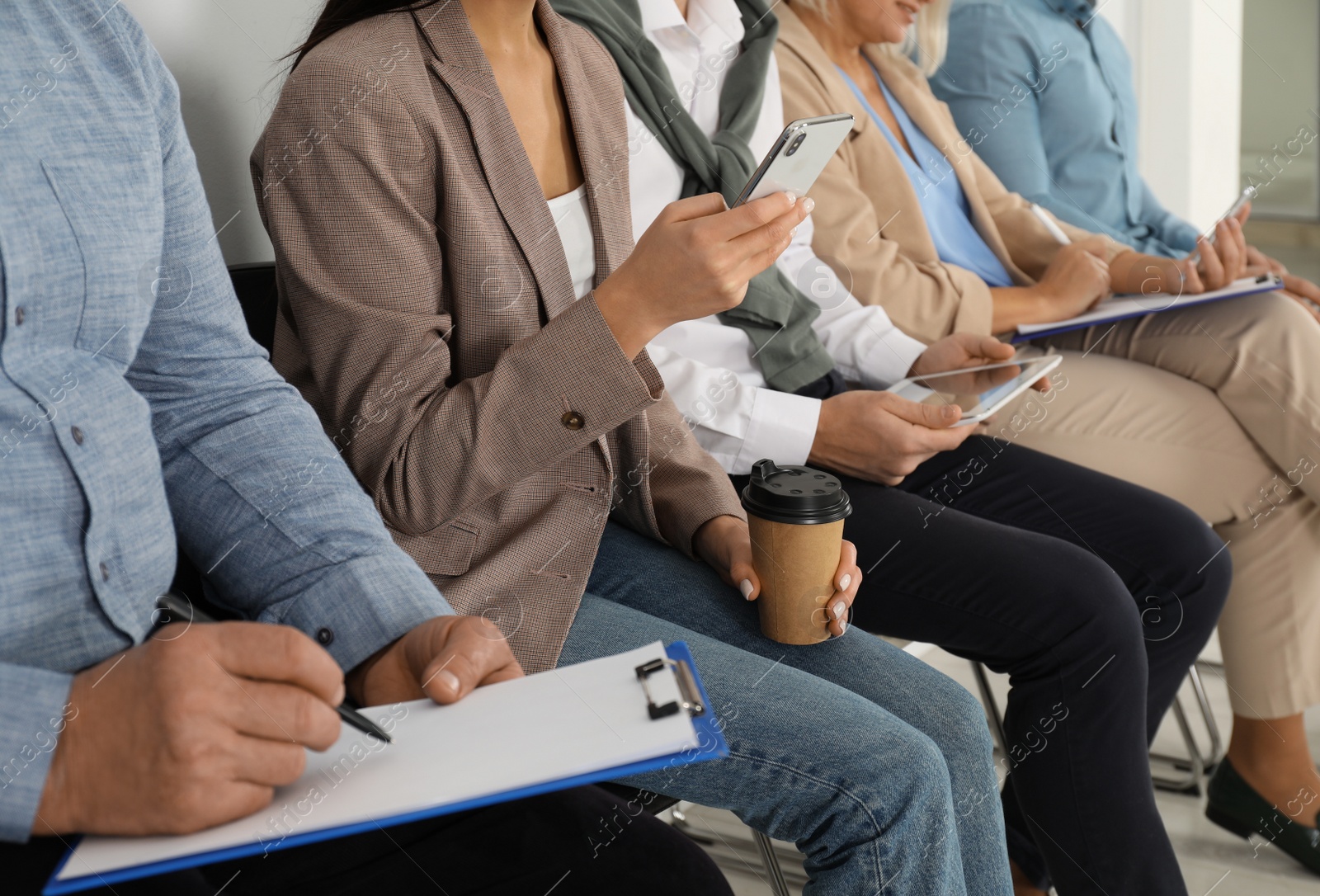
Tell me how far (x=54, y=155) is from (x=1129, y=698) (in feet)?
3.65

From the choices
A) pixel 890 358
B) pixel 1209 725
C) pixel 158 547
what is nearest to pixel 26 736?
pixel 158 547

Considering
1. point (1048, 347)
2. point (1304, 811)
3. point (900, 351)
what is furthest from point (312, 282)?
point (1304, 811)

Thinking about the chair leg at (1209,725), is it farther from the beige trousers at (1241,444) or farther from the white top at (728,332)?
the white top at (728,332)

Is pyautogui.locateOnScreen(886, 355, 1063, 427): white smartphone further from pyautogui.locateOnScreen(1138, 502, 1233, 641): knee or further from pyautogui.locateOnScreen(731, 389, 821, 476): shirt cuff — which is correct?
pyautogui.locateOnScreen(1138, 502, 1233, 641): knee

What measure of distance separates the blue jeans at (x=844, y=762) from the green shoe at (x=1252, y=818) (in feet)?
2.63

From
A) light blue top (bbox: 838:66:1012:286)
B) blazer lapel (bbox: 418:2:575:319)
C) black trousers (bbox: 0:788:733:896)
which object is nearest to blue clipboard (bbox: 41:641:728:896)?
black trousers (bbox: 0:788:733:896)

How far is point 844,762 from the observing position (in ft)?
2.82

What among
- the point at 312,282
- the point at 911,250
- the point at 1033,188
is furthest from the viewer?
the point at 1033,188

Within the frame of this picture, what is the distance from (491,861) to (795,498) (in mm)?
387

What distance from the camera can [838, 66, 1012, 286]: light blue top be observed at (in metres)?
1.81

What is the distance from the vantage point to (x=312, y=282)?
3.09 feet

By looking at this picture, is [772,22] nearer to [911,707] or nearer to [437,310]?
[437,310]

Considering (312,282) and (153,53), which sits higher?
(153,53)

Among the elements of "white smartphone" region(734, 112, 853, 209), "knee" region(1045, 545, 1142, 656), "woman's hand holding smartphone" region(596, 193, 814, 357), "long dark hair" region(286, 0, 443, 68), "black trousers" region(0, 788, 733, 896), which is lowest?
"knee" region(1045, 545, 1142, 656)
